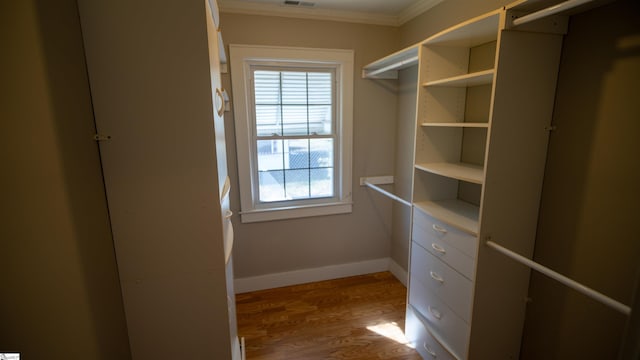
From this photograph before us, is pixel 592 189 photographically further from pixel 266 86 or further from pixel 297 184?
pixel 266 86

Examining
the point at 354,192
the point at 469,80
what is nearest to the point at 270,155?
the point at 354,192

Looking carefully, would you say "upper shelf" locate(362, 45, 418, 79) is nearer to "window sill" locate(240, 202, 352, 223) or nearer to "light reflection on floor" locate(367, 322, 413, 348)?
"window sill" locate(240, 202, 352, 223)

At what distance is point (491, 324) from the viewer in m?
1.62

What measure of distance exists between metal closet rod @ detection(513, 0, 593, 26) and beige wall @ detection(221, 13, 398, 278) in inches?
63.4

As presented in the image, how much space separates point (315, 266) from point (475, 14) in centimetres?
249

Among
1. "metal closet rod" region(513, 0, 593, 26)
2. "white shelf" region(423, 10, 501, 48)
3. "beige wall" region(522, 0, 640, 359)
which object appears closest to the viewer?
"metal closet rod" region(513, 0, 593, 26)

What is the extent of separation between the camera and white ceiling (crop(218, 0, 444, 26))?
235 cm

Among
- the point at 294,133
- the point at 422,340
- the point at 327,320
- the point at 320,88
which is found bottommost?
the point at 327,320

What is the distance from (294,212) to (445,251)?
1471 millimetres

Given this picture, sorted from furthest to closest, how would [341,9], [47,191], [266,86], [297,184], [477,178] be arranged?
[297,184]
[266,86]
[341,9]
[477,178]
[47,191]

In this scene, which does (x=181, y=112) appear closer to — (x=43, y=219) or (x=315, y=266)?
(x=43, y=219)

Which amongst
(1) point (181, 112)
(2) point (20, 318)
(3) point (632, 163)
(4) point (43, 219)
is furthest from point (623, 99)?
(2) point (20, 318)

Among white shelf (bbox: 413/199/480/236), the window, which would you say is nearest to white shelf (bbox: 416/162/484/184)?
white shelf (bbox: 413/199/480/236)

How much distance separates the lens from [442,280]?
1.81m
